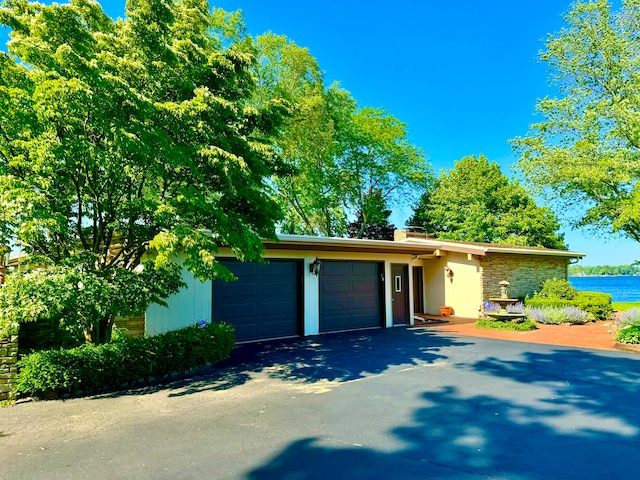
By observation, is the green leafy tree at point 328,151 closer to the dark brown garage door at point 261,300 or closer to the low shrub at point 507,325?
the dark brown garage door at point 261,300

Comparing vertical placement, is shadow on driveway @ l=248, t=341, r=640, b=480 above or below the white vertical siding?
below

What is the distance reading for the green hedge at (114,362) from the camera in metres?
5.48

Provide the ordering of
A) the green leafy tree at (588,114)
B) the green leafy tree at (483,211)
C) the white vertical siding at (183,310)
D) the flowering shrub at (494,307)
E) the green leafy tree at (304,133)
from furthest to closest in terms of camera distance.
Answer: the green leafy tree at (483,211), the green leafy tree at (304,133), the green leafy tree at (588,114), the flowering shrub at (494,307), the white vertical siding at (183,310)

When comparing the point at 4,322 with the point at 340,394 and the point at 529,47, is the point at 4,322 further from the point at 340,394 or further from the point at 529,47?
the point at 529,47

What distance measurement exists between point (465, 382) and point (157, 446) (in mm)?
4522

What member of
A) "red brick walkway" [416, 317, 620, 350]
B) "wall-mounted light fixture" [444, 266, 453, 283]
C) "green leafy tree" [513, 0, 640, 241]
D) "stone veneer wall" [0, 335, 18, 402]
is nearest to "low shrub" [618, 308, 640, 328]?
"red brick walkway" [416, 317, 620, 350]

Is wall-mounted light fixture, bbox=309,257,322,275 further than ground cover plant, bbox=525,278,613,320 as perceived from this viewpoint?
No

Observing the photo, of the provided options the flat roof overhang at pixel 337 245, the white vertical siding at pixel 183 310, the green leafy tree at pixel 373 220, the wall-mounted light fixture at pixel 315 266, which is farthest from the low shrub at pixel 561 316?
the green leafy tree at pixel 373 220

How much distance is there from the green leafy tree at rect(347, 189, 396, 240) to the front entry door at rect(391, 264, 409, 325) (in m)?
13.9

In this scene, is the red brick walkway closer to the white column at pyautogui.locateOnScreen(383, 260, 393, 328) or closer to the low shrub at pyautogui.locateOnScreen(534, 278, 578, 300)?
the white column at pyautogui.locateOnScreen(383, 260, 393, 328)

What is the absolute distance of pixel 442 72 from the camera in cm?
1928

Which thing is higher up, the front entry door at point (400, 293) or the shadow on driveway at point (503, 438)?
the front entry door at point (400, 293)

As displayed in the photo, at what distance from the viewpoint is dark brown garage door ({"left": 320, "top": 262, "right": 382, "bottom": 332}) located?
11844 millimetres

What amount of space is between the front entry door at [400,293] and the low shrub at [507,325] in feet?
7.77
